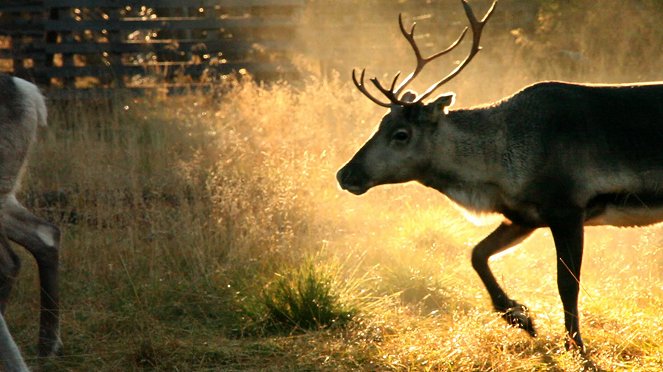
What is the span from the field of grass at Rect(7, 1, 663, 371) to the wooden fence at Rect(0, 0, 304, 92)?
4614 mm

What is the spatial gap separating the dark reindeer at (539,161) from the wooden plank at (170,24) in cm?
968

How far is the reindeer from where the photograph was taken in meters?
5.82

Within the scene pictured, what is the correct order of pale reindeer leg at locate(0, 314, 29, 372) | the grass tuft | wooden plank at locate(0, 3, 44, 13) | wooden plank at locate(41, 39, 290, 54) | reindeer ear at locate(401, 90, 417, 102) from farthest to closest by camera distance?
wooden plank at locate(0, 3, 44, 13)
wooden plank at locate(41, 39, 290, 54)
reindeer ear at locate(401, 90, 417, 102)
the grass tuft
pale reindeer leg at locate(0, 314, 29, 372)

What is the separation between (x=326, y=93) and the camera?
39.6 ft

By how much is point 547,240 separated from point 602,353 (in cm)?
297

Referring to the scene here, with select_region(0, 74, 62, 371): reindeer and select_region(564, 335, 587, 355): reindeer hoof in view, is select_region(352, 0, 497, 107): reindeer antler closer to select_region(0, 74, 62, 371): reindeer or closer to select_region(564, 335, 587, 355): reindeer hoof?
select_region(564, 335, 587, 355): reindeer hoof

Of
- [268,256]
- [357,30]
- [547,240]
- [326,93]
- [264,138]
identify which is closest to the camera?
[268,256]

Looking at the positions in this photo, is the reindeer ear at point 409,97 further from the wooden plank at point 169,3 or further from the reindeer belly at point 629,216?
the wooden plank at point 169,3

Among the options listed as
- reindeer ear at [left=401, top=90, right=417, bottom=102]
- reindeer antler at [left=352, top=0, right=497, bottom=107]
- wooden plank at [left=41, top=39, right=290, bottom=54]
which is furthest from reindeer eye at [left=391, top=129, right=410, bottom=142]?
wooden plank at [left=41, top=39, right=290, bottom=54]

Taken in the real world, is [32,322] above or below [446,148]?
below

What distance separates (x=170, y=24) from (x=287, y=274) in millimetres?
9862

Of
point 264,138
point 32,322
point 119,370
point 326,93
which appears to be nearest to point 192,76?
point 326,93

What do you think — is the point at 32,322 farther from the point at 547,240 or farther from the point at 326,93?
the point at 326,93

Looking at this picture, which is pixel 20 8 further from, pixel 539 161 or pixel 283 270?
pixel 539 161
